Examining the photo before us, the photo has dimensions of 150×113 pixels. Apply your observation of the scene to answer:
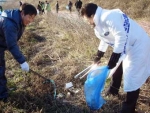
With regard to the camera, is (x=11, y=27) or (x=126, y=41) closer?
(x=126, y=41)

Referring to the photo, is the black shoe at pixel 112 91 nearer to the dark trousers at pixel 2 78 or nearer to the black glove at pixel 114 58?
the black glove at pixel 114 58

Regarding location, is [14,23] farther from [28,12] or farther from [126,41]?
[126,41]

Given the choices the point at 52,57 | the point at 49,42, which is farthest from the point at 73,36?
the point at 52,57

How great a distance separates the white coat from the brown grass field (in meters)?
0.75

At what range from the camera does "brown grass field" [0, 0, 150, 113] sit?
3.60m

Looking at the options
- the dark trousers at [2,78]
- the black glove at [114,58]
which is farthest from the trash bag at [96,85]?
the dark trousers at [2,78]

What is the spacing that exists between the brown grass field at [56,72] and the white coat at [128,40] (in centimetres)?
75

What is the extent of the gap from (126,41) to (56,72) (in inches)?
84.3

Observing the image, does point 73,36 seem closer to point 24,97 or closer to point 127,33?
point 24,97

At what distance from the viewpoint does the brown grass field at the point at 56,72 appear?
3.60 metres

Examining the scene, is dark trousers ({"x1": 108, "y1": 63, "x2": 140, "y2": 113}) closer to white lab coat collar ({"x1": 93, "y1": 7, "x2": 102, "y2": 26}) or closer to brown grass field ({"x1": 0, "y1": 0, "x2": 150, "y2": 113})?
brown grass field ({"x1": 0, "y1": 0, "x2": 150, "y2": 113})

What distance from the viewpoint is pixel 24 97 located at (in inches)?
144

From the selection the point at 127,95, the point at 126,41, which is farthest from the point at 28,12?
the point at 127,95

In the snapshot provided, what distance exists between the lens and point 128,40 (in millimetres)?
2859
